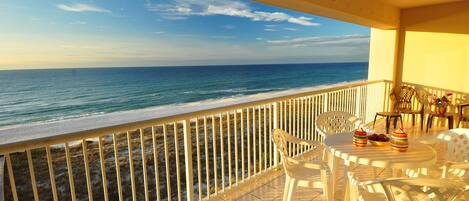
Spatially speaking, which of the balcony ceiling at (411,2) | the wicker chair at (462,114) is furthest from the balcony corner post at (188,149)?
the wicker chair at (462,114)

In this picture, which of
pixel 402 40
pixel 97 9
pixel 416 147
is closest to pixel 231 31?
pixel 97 9

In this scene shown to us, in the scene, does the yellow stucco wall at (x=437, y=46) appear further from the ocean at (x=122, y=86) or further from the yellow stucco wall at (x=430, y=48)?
the ocean at (x=122, y=86)

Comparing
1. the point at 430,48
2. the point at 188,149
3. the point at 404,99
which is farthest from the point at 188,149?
the point at 430,48

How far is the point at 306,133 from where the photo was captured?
3.87 meters

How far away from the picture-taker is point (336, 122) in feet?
9.69

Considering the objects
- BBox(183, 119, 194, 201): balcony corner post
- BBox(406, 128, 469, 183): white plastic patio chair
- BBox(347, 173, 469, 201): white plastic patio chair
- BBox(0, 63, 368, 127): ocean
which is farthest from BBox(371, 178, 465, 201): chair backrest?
BBox(0, 63, 368, 127): ocean

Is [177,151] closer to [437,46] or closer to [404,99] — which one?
[404,99]

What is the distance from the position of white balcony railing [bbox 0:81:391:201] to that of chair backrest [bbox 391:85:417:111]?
32 centimetres

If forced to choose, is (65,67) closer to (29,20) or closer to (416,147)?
(29,20)

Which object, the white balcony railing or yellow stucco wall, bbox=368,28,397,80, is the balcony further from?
yellow stucco wall, bbox=368,28,397,80

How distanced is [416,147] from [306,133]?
6.33 feet

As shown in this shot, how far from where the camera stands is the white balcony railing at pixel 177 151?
63.1 inches

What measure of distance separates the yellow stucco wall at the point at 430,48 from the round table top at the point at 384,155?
4348mm

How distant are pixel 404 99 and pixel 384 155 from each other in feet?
15.1
